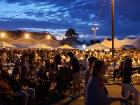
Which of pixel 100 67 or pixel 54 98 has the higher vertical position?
pixel 100 67

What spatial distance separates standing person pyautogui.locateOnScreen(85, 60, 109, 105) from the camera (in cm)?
769

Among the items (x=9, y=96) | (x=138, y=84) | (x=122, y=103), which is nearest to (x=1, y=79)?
(x=9, y=96)

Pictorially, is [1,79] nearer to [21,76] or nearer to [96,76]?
[21,76]

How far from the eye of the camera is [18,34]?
99688mm

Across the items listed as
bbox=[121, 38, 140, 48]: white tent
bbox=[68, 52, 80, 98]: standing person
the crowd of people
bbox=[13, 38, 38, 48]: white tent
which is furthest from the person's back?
bbox=[13, 38, 38, 48]: white tent

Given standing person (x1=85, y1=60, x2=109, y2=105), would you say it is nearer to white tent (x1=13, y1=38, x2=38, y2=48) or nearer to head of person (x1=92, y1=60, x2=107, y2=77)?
head of person (x1=92, y1=60, x2=107, y2=77)

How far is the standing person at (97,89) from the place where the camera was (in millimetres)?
7691

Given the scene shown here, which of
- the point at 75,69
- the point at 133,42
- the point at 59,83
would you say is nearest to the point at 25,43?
the point at 133,42

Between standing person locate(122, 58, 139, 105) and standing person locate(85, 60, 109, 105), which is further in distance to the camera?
standing person locate(122, 58, 139, 105)

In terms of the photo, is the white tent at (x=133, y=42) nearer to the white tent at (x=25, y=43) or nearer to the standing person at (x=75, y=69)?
the white tent at (x=25, y=43)

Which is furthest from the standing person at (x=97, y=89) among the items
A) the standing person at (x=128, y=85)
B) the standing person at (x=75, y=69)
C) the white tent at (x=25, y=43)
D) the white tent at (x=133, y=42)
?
the white tent at (x=25, y=43)

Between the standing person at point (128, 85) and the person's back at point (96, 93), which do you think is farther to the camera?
the standing person at point (128, 85)

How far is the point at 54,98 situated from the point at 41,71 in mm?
2535

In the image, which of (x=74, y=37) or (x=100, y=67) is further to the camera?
(x=74, y=37)
